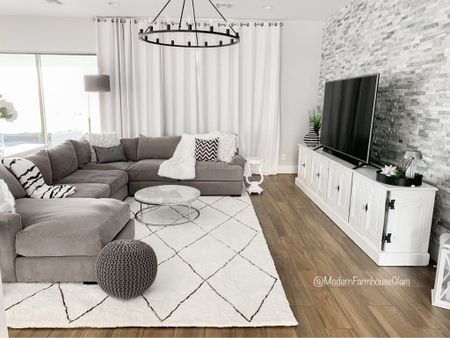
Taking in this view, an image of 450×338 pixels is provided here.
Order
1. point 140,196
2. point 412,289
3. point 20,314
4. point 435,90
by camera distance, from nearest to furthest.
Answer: point 20,314
point 412,289
point 435,90
point 140,196

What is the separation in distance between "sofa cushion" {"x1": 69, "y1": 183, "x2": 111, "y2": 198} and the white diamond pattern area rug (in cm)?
86

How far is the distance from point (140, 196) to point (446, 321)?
117 inches

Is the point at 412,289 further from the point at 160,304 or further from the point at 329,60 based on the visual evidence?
the point at 329,60

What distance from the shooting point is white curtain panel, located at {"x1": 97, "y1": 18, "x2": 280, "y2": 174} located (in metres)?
6.14

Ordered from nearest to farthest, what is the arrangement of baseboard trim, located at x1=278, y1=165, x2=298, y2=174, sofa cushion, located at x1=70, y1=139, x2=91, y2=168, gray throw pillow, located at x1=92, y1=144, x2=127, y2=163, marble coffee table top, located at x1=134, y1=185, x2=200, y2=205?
marble coffee table top, located at x1=134, y1=185, x2=200, y2=205 < sofa cushion, located at x1=70, y1=139, x2=91, y2=168 < gray throw pillow, located at x1=92, y1=144, x2=127, y2=163 < baseboard trim, located at x1=278, y1=165, x2=298, y2=174

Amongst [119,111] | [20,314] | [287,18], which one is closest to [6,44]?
[119,111]

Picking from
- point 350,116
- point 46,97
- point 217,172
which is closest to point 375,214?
point 350,116

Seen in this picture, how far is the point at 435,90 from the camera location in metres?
3.13

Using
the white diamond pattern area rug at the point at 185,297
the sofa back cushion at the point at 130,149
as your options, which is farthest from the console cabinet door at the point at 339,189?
the sofa back cushion at the point at 130,149

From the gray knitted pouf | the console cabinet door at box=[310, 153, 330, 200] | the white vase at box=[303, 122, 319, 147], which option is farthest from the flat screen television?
the gray knitted pouf

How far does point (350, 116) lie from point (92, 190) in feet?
10.2

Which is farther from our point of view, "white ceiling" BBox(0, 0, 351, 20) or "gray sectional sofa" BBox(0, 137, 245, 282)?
"white ceiling" BBox(0, 0, 351, 20)

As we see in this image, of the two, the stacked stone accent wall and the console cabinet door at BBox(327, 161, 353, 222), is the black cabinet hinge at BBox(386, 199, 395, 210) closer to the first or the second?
the stacked stone accent wall

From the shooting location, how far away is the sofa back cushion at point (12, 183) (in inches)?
126
